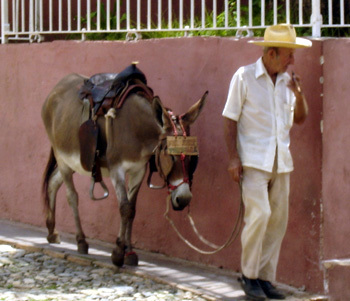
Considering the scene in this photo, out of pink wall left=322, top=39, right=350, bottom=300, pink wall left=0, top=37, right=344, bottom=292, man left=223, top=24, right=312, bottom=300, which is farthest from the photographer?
pink wall left=0, top=37, right=344, bottom=292

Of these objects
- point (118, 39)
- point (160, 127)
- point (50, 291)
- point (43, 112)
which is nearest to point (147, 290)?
point (50, 291)

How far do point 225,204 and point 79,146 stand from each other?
4.86 feet

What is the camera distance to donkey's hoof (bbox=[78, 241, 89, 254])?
8000mm

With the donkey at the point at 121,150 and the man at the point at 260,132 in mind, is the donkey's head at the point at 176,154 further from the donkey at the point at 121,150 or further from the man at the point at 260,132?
the man at the point at 260,132

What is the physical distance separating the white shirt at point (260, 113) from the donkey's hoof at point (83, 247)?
237 centimetres

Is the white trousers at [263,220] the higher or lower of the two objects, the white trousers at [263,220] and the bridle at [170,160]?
the lower

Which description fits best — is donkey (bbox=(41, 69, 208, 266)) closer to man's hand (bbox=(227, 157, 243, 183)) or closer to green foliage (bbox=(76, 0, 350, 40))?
man's hand (bbox=(227, 157, 243, 183))

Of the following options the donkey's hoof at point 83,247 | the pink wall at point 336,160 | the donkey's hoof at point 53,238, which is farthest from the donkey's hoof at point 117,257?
the pink wall at point 336,160

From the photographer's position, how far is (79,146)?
7.82 metres

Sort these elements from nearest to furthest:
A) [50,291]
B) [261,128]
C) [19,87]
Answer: [261,128], [50,291], [19,87]

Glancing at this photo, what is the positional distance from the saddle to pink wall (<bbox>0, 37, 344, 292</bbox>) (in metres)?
0.49

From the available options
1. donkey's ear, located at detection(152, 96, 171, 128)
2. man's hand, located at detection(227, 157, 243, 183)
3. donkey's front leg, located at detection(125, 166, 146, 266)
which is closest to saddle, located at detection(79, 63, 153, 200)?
donkey's front leg, located at detection(125, 166, 146, 266)

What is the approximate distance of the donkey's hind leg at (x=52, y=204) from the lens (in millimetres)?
8477

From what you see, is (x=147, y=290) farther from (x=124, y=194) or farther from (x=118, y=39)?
(x=118, y=39)
